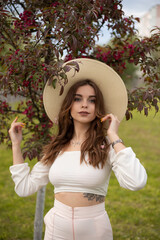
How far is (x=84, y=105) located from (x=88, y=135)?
0.78 ft

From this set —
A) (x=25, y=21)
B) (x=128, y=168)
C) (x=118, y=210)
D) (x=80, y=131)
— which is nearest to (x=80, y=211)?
(x=128, y=168)

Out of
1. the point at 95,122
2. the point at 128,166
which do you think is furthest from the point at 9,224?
the point at 128,166

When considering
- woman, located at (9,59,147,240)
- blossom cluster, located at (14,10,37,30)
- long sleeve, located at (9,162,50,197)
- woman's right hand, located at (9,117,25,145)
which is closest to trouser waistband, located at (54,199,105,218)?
woman, located at (9,59,147,240)

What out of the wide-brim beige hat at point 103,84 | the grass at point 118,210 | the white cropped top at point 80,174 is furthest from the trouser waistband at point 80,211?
the grass at point 118,210

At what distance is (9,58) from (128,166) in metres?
1.20

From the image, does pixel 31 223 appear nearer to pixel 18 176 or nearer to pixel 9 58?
pixel 18 176

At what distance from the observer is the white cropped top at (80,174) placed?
5.62 ft

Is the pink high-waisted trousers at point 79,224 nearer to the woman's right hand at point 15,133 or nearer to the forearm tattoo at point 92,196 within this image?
the forearm tattoo at point 92,196

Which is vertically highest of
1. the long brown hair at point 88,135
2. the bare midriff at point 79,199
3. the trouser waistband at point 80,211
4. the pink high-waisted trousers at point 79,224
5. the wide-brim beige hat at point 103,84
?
the wide-brim beige hat at point 103,84

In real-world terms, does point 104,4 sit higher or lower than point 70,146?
higher

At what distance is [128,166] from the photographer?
1712mm

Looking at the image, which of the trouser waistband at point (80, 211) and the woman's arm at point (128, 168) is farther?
the trouser waistband at point (80, 211)

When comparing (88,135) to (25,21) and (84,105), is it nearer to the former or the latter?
(84,105)

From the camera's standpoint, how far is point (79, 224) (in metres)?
1.89
